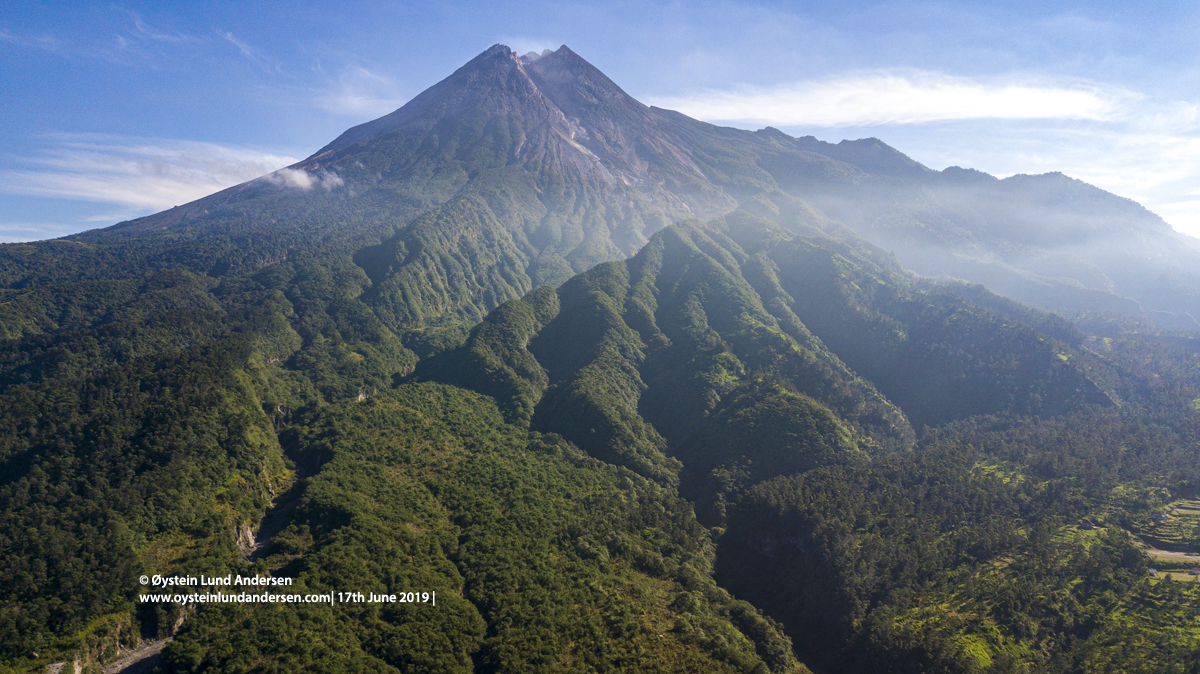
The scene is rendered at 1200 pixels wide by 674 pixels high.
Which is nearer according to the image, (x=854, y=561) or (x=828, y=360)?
(x=854, y=561)

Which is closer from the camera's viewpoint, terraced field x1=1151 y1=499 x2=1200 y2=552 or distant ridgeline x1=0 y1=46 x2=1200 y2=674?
distant ridgeline x1=0 y1=46 x2=1200 y2=674

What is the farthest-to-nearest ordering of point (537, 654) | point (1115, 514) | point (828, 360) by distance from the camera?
point (828, 360), point (1115, 514), point (537, 654)

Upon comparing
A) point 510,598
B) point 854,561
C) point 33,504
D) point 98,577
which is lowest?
point 854,561

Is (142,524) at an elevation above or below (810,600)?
above

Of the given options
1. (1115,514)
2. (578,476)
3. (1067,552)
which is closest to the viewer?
(1067,552)

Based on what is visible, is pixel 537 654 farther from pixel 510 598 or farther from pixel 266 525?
pixel 266 525

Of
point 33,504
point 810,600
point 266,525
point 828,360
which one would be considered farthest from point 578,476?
point 828,360

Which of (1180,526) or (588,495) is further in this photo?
(588,495)

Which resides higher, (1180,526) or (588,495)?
(588,495)

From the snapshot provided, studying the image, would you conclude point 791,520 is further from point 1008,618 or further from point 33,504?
point 33,504

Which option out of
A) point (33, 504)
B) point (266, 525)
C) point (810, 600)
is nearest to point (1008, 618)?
point (810, 600)

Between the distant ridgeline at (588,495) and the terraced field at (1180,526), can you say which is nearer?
the distant ridgeline at (588,495)
